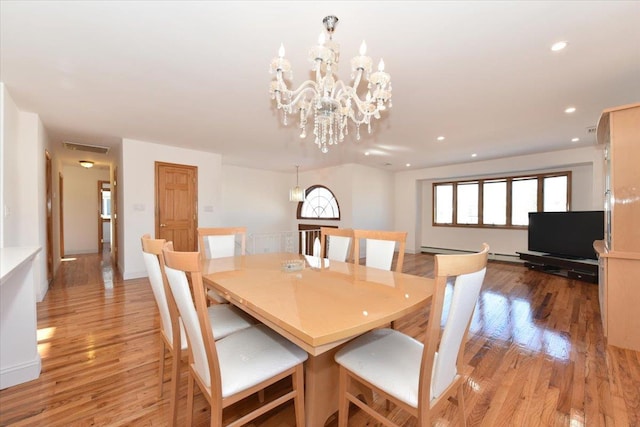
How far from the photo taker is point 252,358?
1284 mm

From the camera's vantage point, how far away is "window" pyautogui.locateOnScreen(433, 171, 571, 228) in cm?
561

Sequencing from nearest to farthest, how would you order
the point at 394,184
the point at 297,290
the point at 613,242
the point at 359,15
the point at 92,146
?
the point at 297,290, the point at 359,15, the point at 613,242, the point at 92,146, the point at 394,184

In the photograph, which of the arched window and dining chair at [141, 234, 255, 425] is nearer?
dining chair at [141, 234, 255, 425]

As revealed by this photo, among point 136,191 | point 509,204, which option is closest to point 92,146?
point 136,191

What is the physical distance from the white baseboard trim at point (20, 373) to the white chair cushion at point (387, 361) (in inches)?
84.8

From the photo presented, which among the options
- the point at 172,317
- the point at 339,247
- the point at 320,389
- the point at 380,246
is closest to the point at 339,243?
the point at 339,247

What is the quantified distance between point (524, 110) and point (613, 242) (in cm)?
165

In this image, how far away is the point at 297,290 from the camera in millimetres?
1467

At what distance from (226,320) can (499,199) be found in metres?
6.87

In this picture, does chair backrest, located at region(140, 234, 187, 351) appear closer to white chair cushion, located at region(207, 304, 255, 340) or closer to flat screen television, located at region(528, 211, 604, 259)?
white chair cushion, located at region(207, 304, 255, 340)

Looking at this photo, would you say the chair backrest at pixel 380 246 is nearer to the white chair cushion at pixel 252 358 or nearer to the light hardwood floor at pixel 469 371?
the light hardwood floor at pixel 469 371

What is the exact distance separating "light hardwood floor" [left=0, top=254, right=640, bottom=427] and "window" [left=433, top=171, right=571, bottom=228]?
290 cm

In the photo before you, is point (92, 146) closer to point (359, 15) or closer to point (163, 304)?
point (163, 304)

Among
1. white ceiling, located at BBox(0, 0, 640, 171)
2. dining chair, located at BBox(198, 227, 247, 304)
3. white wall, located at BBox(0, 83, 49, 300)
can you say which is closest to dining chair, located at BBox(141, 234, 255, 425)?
dining chair, located at BBox(198, 227, 247, 304)
